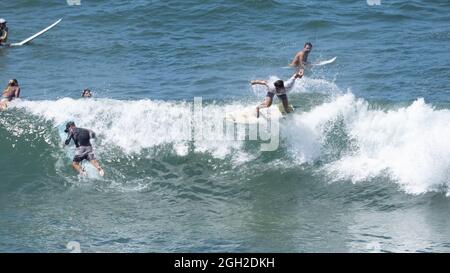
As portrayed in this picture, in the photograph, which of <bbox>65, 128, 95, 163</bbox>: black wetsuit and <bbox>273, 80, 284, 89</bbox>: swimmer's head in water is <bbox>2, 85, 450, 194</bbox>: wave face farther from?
<bbox>273, 80, 284, 89</bbox>: swimmer's head in water

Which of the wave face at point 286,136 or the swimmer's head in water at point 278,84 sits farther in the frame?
the swimmer's head in water at point 278,84

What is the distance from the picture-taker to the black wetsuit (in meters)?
18.4

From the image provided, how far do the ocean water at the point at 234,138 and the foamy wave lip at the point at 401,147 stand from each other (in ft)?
0.12

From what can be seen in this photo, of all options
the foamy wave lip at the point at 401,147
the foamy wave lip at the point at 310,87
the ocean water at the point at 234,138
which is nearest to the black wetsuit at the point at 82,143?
the ocean water at the point at 234,138

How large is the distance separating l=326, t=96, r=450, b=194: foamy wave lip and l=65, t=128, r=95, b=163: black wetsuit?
197 inches

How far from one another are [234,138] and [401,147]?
369 cm

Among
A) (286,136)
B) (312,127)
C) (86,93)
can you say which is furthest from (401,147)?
(86,93)

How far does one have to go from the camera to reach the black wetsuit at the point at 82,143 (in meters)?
18.4

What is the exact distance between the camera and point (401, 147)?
19.0 m

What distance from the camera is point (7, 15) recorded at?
3191 centimetres

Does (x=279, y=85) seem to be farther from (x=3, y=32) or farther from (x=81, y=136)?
(x=3, y=32)

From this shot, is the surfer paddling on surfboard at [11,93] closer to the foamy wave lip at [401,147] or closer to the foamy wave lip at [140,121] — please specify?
the foamy wave lip at [140,121]
